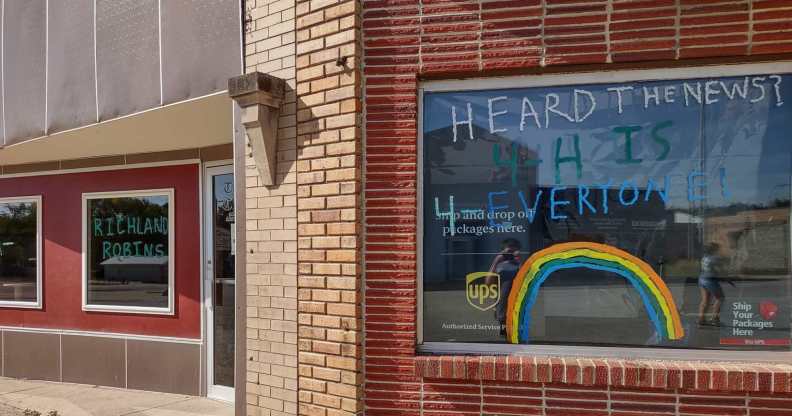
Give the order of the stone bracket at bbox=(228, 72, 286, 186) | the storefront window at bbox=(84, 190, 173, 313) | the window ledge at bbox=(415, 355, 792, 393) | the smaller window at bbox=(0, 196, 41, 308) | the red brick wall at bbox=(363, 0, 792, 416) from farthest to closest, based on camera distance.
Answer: the smaller window at bbox=(0, 196, 41, 308)
the storefront window at bbox=(84, 190, 173, 313)
the stone bracket at bbox=(228, 72, 286, 186)
the red brick wall at bbox=(363, 0, 792, 416)
the window ledge at bbox=(415, 355, 792, 393)

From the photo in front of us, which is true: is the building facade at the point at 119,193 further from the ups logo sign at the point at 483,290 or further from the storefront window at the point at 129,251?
the ups logo sign at the point at 483,290

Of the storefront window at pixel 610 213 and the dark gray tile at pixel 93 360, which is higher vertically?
the storefront window at pixel 610 213

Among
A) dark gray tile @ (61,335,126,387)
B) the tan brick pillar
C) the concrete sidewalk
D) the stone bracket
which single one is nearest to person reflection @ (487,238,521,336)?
the tan brick pillar

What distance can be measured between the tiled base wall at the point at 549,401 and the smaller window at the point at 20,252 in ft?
18.0

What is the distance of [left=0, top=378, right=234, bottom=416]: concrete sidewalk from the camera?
5.52 m

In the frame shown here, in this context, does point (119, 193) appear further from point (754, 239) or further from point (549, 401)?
point (754, 239)

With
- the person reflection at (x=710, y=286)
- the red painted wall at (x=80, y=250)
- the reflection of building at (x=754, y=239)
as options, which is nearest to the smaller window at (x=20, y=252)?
the red painted wall at (x=80, y=250)

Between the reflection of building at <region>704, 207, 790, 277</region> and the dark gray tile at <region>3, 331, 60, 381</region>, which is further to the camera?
the dark gray tile at <region>3, 331, 60, 381</region>

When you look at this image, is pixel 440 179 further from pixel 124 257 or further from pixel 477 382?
pixel 124 257

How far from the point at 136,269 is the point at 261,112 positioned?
3482 millimetres

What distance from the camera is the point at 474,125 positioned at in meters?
3.77

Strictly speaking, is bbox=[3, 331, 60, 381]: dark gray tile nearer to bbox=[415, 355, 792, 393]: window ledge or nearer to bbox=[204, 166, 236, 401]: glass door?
bbox=[204, 166, 236, 401]: glass door

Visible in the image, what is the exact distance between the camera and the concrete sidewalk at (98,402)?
5.52m

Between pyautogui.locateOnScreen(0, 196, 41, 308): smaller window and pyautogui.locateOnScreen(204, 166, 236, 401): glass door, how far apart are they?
2.67 metres
